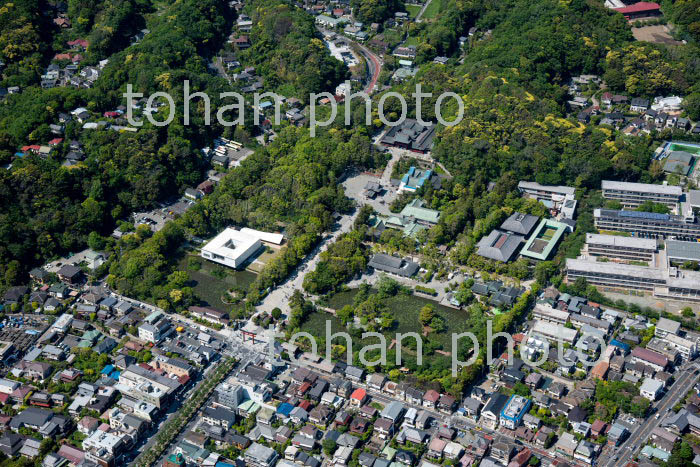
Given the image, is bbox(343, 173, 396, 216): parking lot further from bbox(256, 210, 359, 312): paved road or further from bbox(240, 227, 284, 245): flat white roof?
bbox(240, 227, 284, 245): flat white roof

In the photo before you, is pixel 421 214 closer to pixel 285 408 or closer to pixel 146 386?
pixel 285 408

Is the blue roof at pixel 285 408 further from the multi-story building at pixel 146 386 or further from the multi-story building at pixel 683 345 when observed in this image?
the multi-story building at pixel 683 345

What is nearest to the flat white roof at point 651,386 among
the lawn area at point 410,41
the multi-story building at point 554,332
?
the multi-story building at point 554,332

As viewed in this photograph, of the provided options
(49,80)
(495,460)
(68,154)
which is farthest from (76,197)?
(495,460)

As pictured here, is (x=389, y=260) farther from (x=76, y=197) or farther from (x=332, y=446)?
(x=76, y=197)

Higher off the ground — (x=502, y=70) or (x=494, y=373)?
(x=502, y=70)

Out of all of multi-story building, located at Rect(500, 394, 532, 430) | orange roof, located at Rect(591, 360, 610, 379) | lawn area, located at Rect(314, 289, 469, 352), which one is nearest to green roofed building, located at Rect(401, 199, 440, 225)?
lawn area, located at Rect(314, 289, 469, 352)
